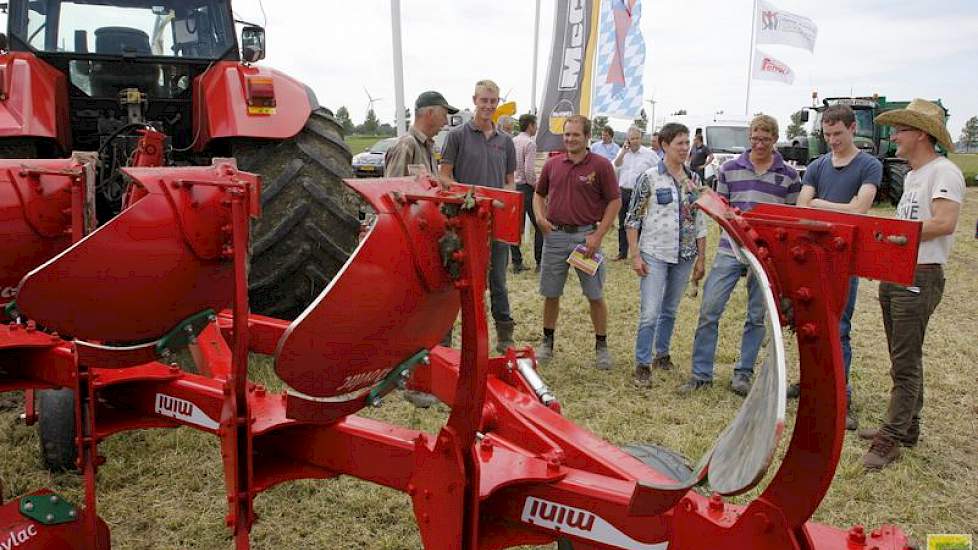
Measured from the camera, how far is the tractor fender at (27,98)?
3979 millimetres

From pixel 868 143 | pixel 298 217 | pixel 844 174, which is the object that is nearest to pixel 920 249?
pixel 844 174

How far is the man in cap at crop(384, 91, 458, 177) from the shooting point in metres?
4.58

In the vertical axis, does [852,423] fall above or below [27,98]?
below

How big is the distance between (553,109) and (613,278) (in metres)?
2.76

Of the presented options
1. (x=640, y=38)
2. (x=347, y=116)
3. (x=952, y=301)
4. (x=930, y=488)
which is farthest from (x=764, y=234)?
(x=347, y=116)

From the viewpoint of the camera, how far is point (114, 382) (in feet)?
8.68

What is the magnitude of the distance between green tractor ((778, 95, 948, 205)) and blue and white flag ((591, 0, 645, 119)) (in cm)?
723

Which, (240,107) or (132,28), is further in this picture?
(132,28)

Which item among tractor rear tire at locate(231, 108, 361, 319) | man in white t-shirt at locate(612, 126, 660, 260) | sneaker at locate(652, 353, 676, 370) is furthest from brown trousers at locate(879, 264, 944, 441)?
man in white t-shirt at locate(612, 126, 660, 260)

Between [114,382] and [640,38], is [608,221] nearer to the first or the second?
[114,382]

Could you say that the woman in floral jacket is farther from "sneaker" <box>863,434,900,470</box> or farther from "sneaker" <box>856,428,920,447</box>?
"sneaker" <box>863,434,900,470</box>

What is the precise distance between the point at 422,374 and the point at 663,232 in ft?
8.76

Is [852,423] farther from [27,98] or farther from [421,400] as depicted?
[27,98]

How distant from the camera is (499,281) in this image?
213 inches
